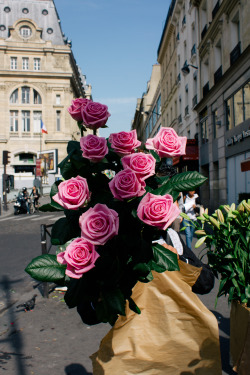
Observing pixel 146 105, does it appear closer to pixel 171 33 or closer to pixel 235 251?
pixel 171 33

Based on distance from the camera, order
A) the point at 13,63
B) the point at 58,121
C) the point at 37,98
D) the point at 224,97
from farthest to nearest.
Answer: the point at 58,121
the point at 37,98
the point at 13,63
the point at 224,97

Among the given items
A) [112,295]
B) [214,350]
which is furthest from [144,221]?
[214,350]

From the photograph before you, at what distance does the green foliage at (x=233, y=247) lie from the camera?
2.71 m

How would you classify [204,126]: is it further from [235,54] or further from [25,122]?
[25,122]

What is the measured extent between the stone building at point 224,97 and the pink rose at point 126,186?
1390 centimetres

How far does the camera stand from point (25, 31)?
2240 inches

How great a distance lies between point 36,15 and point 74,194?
217 feet

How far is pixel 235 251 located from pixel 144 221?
1.52 meters

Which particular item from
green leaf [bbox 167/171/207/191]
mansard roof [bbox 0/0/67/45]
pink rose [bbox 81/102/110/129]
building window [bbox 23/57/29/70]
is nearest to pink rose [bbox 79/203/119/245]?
green leaf [bbox 167/171/207/191]

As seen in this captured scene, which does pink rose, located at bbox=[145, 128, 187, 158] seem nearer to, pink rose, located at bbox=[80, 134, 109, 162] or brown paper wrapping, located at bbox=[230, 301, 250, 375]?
pink rose, located at bbox=[80, 134, 109, 162]

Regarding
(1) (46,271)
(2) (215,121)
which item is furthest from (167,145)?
(2) (215,121)

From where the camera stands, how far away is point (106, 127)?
1796mm

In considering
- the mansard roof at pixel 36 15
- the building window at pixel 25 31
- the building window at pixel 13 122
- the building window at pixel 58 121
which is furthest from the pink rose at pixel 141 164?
the mansard roof at pixel 36 15

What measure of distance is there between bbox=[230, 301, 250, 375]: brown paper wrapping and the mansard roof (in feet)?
200
